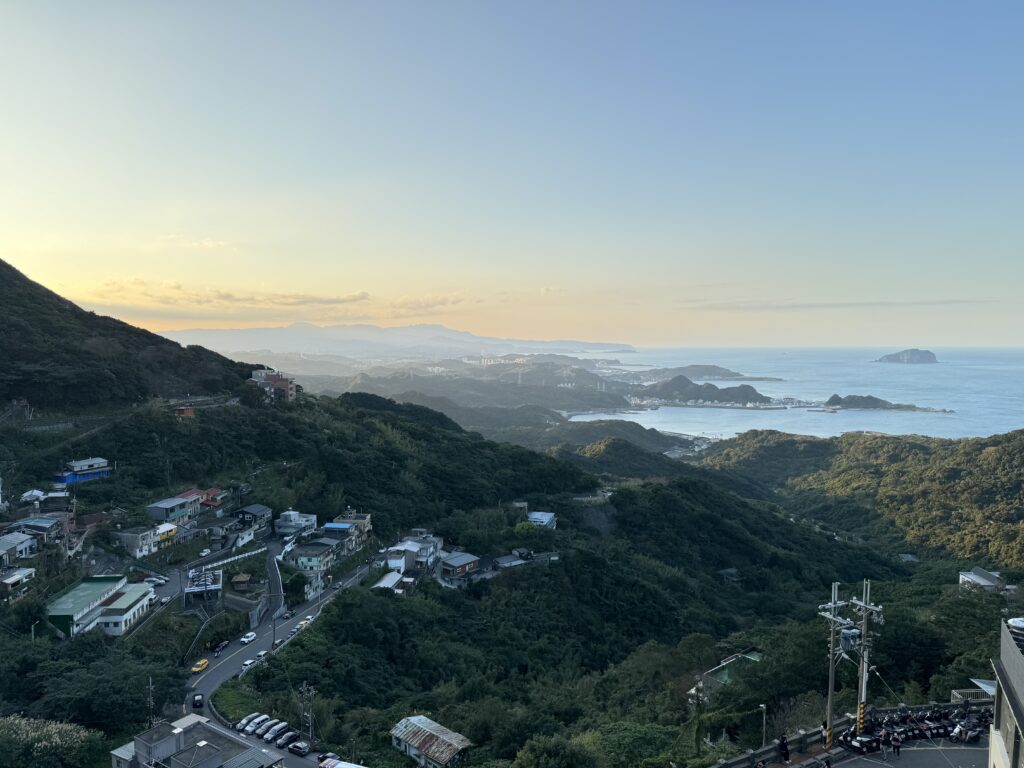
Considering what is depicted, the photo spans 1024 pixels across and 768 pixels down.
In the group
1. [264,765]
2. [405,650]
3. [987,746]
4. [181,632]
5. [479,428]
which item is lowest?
[479,428]

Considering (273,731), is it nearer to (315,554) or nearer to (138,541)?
(315,554)

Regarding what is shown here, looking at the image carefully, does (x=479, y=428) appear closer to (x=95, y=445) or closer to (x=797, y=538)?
(x=797, y=538)

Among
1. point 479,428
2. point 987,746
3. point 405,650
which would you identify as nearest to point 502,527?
point 405,650

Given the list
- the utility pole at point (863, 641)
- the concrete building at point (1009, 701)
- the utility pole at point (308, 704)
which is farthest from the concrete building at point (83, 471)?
the concrete building at point (1009, 701)

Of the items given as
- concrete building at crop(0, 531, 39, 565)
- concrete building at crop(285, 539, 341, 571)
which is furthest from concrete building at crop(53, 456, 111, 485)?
concrete building at crop(285, 539, 341, 571)

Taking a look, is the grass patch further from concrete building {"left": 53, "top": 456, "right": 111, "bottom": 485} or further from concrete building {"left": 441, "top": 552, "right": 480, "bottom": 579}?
concrete building {"left": 53, "top": 456, "right": 111, "bottom": 485}

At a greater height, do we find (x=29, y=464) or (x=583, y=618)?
(x=29, y=464)

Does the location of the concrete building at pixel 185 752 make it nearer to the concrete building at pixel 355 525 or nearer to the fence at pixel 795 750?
the fence at pixel 795 750
